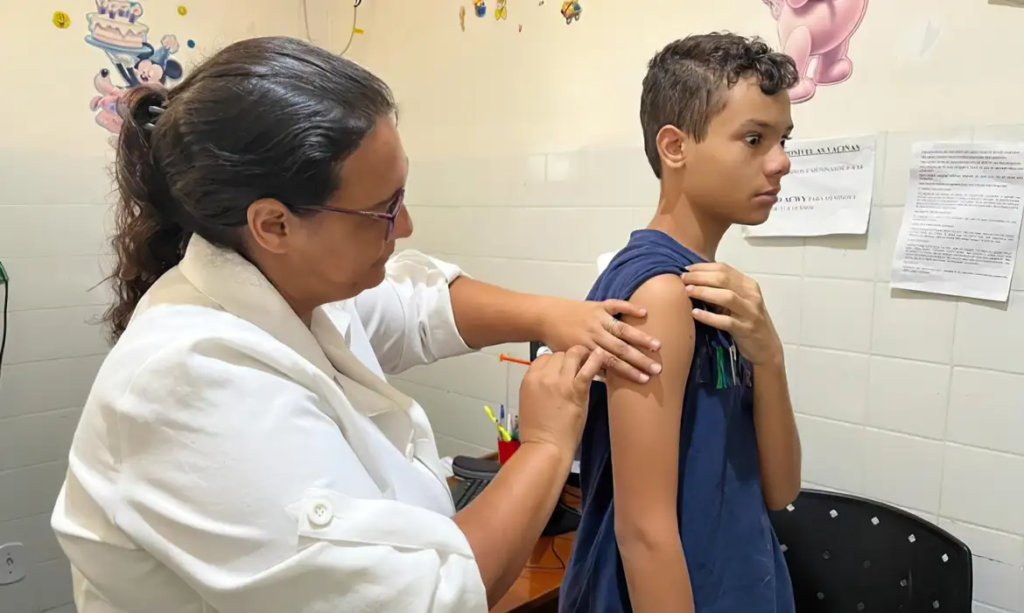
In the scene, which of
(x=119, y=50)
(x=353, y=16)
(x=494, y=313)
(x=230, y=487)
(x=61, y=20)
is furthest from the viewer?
(x=353, y=16)

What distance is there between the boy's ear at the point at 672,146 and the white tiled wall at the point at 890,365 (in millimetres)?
653

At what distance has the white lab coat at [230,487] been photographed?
2.07 ft

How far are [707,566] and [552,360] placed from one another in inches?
13.2

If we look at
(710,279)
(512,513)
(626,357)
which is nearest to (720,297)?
(710,279)

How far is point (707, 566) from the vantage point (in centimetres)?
93

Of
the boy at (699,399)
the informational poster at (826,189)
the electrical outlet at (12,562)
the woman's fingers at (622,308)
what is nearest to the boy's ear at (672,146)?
the boy at (699,399)

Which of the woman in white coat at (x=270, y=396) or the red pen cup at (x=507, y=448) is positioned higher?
the woman in white coat at (x=270, y=396)

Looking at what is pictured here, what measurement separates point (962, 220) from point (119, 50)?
2219 millimetres

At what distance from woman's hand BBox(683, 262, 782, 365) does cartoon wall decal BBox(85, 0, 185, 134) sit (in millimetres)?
1824

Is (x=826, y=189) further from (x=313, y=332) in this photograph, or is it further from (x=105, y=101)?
(x=105, y=101)

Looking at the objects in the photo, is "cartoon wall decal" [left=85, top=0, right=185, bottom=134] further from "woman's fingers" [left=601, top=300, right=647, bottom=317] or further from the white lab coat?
"woman's fingers" [left=601, top=300, right=647, bottom=317]

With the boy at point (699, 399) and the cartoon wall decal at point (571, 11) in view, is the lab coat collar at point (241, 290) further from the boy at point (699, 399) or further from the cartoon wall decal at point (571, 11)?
the cartoon wall decal at point (571, 11)

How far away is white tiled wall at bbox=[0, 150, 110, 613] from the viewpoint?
1992mm

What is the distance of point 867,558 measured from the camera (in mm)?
1346
